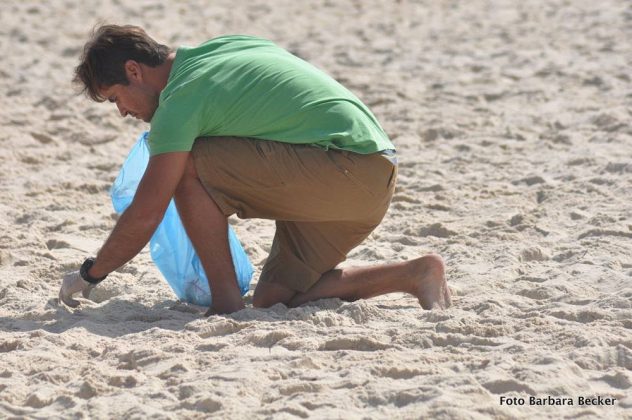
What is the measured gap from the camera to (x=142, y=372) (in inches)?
119

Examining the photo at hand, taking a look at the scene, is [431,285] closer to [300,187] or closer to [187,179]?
[300,187]

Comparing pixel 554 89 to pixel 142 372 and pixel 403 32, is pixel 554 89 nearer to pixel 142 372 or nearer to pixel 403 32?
pixel 403 32

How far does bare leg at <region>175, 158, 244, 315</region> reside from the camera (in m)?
3.49

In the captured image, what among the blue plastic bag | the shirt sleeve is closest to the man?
the shirt sleeve

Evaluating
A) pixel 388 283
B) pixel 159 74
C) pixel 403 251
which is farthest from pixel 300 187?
pixel 403 251

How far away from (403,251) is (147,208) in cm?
126

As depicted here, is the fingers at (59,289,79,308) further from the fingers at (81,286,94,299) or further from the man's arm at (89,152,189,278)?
the man's arm at (89,152,189,278)

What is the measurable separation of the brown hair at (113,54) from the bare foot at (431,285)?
1.03 metres

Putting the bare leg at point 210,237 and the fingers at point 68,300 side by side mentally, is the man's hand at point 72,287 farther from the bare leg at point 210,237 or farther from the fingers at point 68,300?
the bare leg at point 210,237

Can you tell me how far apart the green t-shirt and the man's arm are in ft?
0.15

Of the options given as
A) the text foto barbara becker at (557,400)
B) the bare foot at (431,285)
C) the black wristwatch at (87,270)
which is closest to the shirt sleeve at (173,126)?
the black wristwatch at (87,270)

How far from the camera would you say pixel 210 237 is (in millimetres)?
3533

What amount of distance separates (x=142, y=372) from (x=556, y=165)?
113 inches

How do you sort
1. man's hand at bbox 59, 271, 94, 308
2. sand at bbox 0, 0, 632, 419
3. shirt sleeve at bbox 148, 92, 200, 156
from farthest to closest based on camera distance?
man's hand at bbox 59, 271, 94, 308
shirt sleeve at bbox 148, 92, 200, 156
sand at bbox 0, 0, 632, 419
